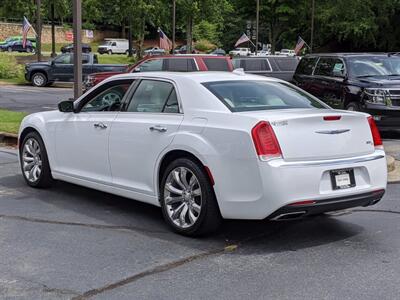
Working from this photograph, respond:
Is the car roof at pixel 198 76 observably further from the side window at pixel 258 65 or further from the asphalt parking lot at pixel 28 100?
the side window at pixel 258 65

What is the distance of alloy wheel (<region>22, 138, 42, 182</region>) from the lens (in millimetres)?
7703

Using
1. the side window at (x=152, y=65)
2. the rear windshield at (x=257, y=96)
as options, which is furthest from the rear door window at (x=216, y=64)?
the rear windshield at (x=257, y=96)

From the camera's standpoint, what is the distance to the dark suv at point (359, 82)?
41.3 feet

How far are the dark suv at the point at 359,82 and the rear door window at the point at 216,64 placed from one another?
2.20 m

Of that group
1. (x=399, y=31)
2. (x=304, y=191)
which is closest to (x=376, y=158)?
(x=304, y=191)

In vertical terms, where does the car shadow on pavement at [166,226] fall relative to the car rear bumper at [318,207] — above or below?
below

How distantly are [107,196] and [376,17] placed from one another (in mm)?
46988

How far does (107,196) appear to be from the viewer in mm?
7441

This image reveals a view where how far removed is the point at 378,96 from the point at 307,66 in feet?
10.6

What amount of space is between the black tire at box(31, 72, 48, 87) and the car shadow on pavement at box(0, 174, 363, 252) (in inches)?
891

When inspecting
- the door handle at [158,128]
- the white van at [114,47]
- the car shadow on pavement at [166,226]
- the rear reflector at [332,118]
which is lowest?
the car shadow on pavement at [166,226]

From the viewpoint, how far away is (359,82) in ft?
42.9

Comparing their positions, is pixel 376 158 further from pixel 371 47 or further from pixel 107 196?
pixel 371 47

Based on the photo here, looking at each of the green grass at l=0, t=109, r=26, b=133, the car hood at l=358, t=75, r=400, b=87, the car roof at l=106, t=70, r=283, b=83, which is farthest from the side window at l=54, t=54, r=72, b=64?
the car roof at l=106, t=70, r=283, b=83
